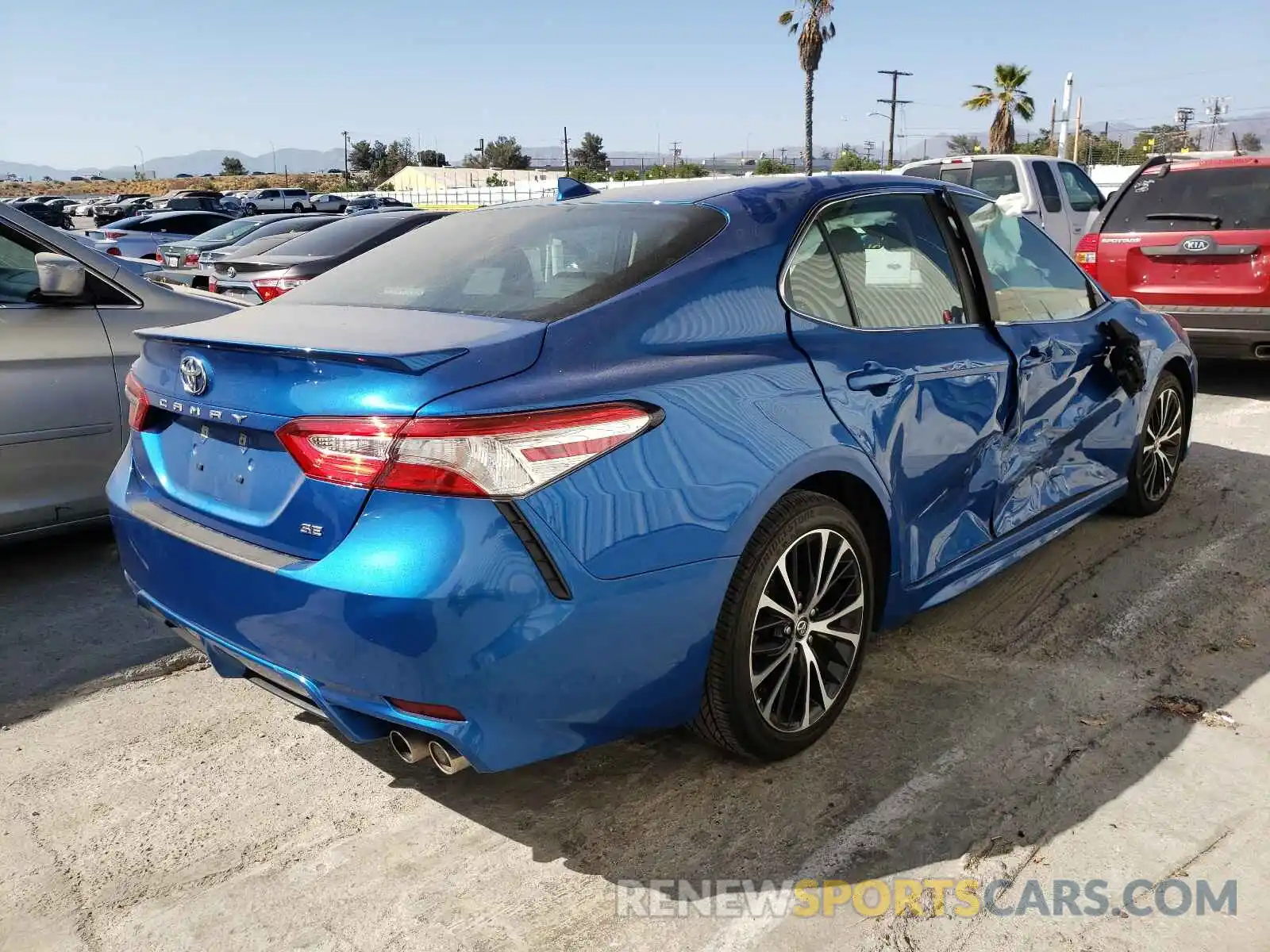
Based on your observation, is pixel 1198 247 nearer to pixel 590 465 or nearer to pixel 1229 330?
pixel 1229 330

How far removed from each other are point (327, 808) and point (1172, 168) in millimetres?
7981

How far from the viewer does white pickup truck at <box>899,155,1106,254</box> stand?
1270 centimetres

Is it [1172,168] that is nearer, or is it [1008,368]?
[1008,368]

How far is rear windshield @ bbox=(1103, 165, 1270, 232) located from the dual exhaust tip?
7438 mm

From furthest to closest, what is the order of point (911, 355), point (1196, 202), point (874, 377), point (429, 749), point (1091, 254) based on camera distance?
point (1091, 254) < point (1196, 202) < point (911, 355) < point (874, 377) < point (429, 749)

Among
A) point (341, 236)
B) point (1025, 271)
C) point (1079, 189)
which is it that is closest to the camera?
point (1025, 271)

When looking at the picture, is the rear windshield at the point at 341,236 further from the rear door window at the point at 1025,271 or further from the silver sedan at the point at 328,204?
the silver sedan at the point at 328,204

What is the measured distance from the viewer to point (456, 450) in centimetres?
216

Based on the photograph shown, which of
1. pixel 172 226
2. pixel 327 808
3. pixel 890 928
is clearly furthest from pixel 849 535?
pixel 172 226

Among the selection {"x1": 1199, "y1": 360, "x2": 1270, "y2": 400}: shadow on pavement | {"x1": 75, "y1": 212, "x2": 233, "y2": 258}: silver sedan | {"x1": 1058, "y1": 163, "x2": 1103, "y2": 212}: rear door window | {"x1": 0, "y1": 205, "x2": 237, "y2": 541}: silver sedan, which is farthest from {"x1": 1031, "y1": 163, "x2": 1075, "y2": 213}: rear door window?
{"x1": 75, "y1": 212, "x2": 233, "y2": 258}: silver sedan

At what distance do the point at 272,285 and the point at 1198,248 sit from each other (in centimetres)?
713

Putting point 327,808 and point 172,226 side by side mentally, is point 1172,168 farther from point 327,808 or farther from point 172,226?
point 172,226

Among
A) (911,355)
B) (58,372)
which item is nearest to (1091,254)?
(911,355)

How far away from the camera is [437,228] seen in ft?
11.7
